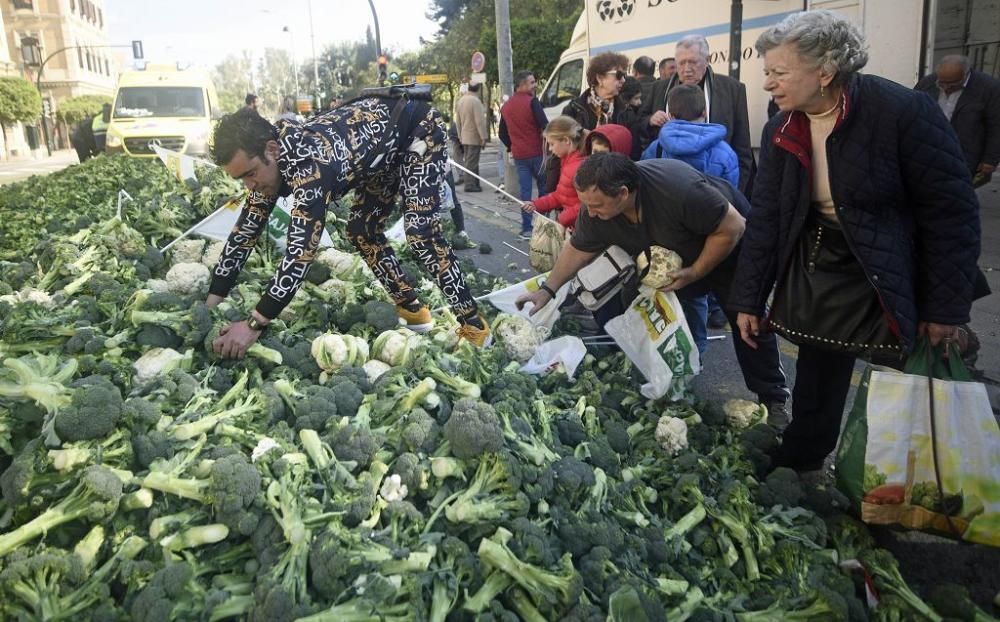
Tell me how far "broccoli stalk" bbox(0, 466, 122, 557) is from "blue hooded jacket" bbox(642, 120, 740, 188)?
363cm

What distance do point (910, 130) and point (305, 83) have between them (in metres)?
98.2

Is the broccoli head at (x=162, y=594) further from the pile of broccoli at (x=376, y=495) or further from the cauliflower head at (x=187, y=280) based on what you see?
the cauliflower head at (x=187, y=280)

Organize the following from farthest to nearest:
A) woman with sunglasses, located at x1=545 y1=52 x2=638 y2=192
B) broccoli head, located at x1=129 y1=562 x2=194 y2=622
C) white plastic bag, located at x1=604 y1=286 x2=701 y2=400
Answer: woman with sunglasses, located at x1=545 y1=52 x2=638 y2=192
white plastic bag, located at x1=604 y1=286 x2=701 y2=400
broccoli head, located at x1=129 y1=562 x2=194 y2=622

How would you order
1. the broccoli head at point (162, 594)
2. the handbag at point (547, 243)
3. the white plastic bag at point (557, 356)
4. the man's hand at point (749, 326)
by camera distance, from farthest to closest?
1. the handbag at point (547, 243)
2. the white plastic bag at point (557, 356)
3. the man's hand at point (749, 326)
4. the broccoli head at point (162, 594)

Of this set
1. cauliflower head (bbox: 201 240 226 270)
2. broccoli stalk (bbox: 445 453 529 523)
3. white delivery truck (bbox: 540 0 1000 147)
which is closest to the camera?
broccoli stalk (bbox: 445 453 529 523)

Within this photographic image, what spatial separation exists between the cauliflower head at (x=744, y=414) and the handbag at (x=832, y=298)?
85cm

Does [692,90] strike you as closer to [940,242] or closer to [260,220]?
[940,242]

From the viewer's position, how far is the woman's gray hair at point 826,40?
2461 millimetres

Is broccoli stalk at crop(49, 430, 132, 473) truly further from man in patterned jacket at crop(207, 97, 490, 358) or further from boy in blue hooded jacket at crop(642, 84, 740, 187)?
boy in blue hooded jacket at crop(642, 84, 740, 187)

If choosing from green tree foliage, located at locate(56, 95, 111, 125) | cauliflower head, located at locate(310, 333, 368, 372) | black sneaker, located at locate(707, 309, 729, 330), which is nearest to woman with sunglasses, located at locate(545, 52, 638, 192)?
black sneaker, located at locate(707, 309, 729, 330)

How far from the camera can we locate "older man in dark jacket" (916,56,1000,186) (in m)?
6.91

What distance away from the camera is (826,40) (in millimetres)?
2463

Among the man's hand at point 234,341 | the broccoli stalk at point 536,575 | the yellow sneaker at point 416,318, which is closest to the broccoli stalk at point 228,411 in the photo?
the man's hand at point 234,341

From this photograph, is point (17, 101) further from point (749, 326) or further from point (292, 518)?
point (749, 326)
